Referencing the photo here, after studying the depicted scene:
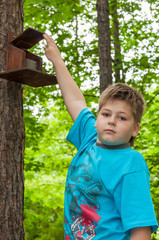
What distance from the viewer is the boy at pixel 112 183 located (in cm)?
140

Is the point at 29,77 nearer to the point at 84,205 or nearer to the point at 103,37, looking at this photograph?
the point at 84,205

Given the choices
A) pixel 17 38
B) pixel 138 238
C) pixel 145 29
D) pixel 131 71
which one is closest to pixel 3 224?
pixel 138 238

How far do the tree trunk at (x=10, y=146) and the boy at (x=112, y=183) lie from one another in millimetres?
606

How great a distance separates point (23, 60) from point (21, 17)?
0.40 metres

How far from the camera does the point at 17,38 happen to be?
6.98 feet

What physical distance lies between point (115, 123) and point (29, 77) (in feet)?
2.78

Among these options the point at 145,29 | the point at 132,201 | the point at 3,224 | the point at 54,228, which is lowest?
the point at 54,228

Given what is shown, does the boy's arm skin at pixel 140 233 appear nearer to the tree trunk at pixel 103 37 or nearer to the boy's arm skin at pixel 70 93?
the boy's arm skin at pixel 70 93

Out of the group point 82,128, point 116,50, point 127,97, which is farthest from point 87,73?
point 127,97

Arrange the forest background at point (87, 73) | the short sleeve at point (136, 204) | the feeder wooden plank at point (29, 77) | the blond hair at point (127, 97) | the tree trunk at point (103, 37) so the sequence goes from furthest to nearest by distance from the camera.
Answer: the forest background at point (87, 73) → the tree trunk at point (103, 37) → the feeder wooden plank at point (29, 77) → the blond hair at point (127, 97) → the short sleeve at point (136, 204)

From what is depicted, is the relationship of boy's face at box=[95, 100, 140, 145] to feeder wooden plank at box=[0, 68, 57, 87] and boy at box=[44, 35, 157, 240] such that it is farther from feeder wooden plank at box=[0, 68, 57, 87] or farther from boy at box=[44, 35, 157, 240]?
feeder wooden plank at box=[0, 68, 57, 87]

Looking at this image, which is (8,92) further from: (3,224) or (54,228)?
(54,228)

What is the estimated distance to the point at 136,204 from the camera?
1.39m

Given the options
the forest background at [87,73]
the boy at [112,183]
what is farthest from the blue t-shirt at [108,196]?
the forest background at [87,73]
